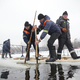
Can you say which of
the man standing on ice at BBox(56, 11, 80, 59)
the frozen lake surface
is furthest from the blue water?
the man standing on ice at BBox(56, 11, 80, 59)

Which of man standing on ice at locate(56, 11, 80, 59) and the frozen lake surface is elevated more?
man standing on ice at locate(56, 11, 80, 59)

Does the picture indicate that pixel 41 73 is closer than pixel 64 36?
Yes

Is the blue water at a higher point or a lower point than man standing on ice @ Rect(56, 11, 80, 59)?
lower

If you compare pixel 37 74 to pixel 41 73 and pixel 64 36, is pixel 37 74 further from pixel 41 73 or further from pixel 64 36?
pixel 64 36

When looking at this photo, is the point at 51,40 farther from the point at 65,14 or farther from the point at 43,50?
the point at 43,50

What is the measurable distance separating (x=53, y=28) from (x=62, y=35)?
0.53m

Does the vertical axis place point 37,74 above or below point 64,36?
below

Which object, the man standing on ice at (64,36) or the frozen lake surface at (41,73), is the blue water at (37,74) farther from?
the man standing on ice at (64,36)

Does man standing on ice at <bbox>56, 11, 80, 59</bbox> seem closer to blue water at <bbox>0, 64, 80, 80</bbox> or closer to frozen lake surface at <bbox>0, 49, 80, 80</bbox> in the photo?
frozen lake surface at <bbox>0, 49, 80, 80</bbox>

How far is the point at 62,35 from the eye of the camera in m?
3.51

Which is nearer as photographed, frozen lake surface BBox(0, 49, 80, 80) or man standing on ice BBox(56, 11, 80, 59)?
frozen lake surface BBox(0, 49, 80, 80)

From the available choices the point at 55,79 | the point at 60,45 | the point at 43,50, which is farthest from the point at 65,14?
→ the point at 43,50

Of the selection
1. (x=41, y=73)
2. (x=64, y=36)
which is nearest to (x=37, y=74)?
(x=41, y=73)

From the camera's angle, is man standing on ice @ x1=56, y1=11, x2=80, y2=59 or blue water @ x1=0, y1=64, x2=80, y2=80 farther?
man standing on ice @ x1=56, y1=11, x2=80, y2=59
